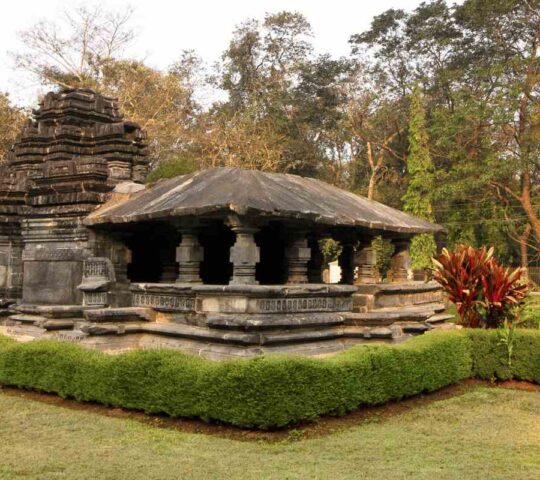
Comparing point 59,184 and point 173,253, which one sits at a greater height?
point 59,184

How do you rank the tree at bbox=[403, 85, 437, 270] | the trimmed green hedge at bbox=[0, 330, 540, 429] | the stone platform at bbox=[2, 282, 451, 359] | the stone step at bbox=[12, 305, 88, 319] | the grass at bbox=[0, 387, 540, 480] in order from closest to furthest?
1. the grass at bbox=[0, 387, 540, 480]
2. the trimmed green hedge at bbox=[0, 330, 540, 429]
3. the stone platform at bbox=[2, 282, 451, 359]
4. the stone step at bbox=[12, 305, 88, 319]
5. the tree at bbox=[403, 85, 437, 270]

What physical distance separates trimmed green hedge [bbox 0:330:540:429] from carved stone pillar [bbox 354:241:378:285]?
331cm

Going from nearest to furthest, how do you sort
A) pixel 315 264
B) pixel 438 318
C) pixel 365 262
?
pixel 438 318 → pixel 365 262 → pixel 315 264

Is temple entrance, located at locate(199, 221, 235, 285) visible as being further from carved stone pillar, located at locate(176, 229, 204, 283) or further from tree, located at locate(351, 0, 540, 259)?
tree, located at locate(351, 0, 540, 259)

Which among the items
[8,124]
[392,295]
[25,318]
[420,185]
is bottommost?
[25,318]

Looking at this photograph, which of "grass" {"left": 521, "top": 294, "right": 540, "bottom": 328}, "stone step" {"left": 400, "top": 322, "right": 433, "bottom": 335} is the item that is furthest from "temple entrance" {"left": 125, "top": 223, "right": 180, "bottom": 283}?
"grass" {"left": 521, "top": 294, "right": 540, "bottom": 328}

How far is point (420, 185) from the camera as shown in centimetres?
2795

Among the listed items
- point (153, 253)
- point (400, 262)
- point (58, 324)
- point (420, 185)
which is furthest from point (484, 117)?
point (58, 324)

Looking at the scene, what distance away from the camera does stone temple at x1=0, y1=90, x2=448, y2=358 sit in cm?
862

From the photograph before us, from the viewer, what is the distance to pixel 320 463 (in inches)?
213

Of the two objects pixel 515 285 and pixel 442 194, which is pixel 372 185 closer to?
pixel 442 194

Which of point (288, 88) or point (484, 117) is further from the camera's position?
point (288, 88)

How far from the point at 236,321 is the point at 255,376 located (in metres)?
1.75

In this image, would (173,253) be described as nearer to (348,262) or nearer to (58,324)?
(58,324)
